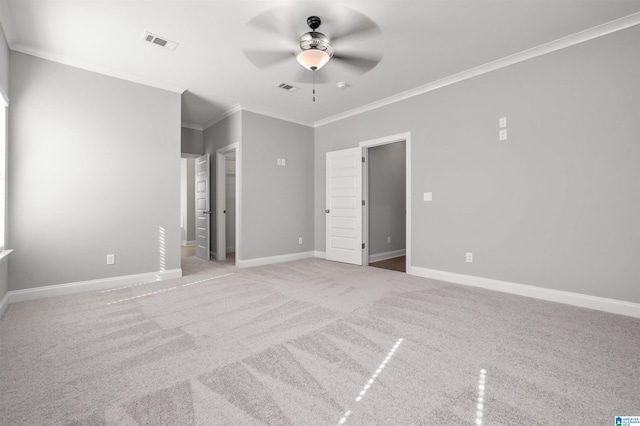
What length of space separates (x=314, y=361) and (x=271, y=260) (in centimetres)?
356

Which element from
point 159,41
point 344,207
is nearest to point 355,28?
point 159,41

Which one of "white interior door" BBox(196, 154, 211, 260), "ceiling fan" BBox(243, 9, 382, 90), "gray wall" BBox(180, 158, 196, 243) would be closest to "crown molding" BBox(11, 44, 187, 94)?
"ceiling fan" BBox(243, 9, 382, 90)

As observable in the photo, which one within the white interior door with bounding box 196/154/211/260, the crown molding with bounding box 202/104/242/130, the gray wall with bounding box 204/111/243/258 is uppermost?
the crown molding with bounding box 202/104/242/130

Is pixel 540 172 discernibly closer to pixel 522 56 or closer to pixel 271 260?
pixel 522 56

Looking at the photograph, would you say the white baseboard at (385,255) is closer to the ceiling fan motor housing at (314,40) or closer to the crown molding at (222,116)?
the crown molding at (222,116)

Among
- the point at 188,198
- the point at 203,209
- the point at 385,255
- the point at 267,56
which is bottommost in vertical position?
the point at 385,255

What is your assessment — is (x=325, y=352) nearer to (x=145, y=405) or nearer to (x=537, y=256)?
(x=145, y=405)

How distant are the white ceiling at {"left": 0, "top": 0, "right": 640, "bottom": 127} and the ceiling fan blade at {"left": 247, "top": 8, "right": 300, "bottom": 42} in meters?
0.03

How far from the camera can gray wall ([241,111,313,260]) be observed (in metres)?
5.14

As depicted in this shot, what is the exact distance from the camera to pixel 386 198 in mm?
5953

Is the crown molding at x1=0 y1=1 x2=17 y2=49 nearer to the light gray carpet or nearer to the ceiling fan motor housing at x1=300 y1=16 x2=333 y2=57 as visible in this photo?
the ceiling fan motor housing at x1=300 y1=16 x2=333 y2=57

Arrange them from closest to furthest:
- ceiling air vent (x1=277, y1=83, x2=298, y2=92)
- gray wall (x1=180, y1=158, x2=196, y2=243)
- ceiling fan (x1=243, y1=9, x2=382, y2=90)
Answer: ceiling fan (x1=243, y1=9, x2=382, y2=90)
ceiling air vent (x1=277, y1=83, x2=298, y2=92)
gray wall (x1=180, y1=158, x2=196, y2=243)

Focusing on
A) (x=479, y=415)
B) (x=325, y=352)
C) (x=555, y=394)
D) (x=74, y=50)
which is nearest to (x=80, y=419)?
(x=325, y=352)

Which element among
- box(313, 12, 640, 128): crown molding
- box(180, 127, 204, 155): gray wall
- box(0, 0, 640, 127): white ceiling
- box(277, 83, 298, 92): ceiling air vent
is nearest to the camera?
box(0, 0, 640, 127): white ceiling
